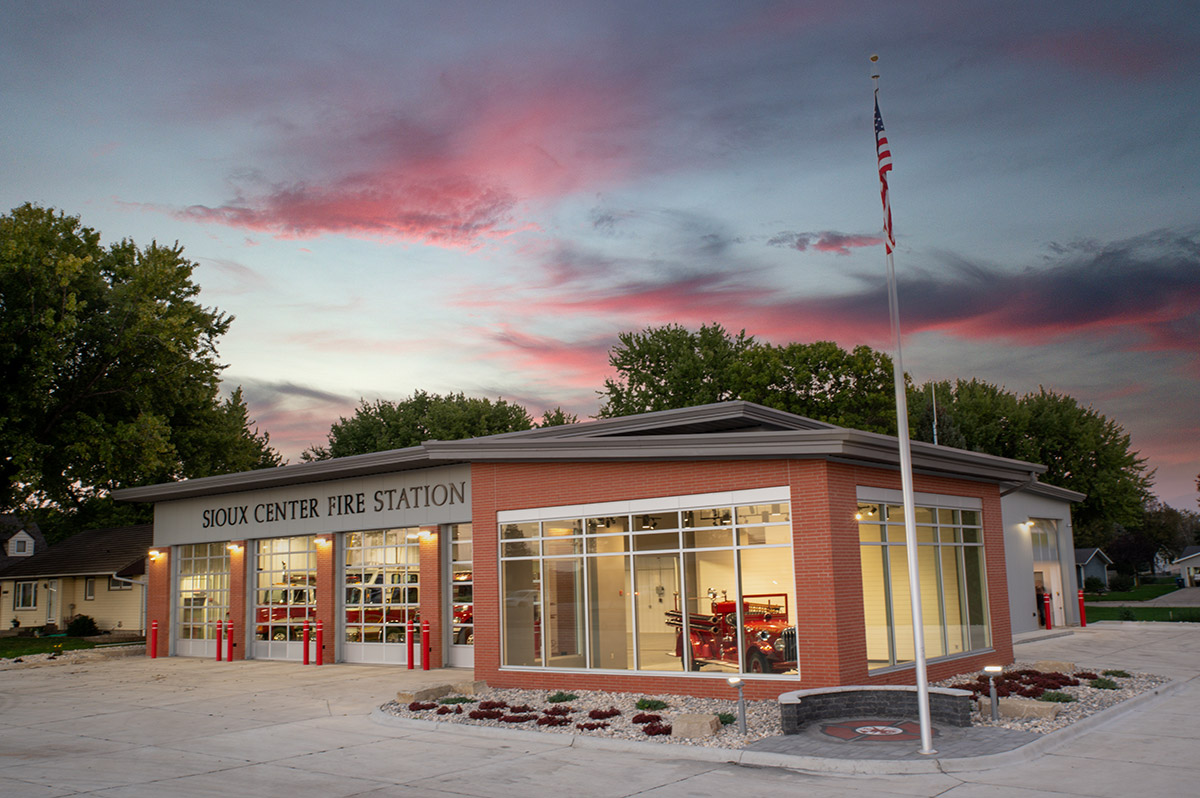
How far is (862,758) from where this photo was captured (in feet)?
38.5

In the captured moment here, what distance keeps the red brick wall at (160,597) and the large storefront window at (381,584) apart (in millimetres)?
9126

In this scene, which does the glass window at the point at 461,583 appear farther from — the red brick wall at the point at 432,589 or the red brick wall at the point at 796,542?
the red brick wall at the point at 796,542

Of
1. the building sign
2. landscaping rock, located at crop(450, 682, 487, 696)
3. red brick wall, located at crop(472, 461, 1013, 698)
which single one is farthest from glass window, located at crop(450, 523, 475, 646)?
landscaping rock, located at crop(450, 682, 487, 696)

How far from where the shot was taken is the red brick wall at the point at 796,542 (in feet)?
52.1

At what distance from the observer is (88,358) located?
35344 millimetres

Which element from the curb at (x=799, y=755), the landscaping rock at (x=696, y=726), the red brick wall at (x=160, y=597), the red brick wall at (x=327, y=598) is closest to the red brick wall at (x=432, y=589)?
the red brick wall at (x=327, y=598)

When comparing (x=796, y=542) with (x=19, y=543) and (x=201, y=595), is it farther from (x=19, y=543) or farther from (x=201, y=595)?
(x=19, y=543)

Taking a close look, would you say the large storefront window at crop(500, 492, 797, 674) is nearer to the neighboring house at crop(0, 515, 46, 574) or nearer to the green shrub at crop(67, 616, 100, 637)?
the green shrub at crop(67, 616, 100, 637)

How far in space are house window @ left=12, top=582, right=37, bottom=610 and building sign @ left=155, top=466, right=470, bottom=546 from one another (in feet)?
77.1

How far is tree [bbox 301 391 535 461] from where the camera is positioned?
56781 millimetres

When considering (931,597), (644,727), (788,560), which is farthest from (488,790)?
(931,597)

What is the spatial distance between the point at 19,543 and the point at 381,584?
5576 centimetres

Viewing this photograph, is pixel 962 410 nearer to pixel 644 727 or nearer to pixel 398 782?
pixel 644 727

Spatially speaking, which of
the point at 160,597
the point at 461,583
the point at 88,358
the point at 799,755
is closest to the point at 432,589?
the point at 461,583
